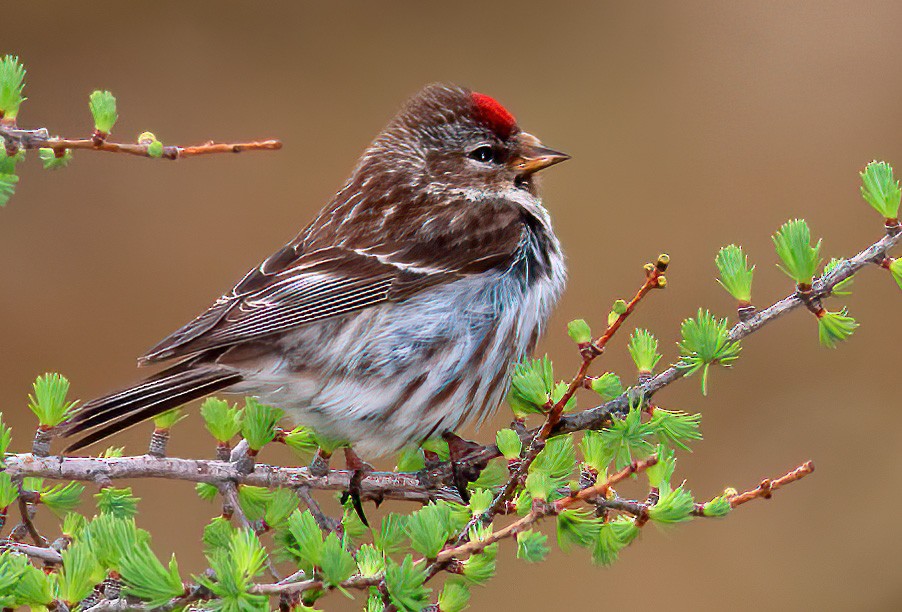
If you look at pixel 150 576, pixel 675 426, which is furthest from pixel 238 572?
pixel 675 426

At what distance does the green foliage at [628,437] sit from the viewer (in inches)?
110

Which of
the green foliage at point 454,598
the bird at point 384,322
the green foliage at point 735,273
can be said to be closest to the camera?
the green foliage at point 454,598

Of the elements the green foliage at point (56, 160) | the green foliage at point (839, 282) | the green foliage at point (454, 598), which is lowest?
the green foliage at point (454, 598)

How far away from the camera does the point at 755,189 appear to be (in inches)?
285

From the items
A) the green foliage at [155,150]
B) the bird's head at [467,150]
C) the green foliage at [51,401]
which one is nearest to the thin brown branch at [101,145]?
the green foliage at [155,150]

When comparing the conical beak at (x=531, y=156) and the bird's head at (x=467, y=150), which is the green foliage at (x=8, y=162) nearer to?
the bird's head at (x=467, y=150)

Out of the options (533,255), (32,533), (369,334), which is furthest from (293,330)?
(32,533)

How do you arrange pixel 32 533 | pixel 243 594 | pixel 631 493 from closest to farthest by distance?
pixel 243 594, pixel 32 533, pixel 631 493

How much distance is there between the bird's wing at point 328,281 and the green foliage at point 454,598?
1378 millimetres

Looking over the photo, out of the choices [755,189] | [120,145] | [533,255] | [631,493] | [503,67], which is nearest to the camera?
[120,145]

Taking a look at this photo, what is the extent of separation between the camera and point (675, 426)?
9.16 feet

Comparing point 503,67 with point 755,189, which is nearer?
point 755,189

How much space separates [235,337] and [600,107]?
4.35m

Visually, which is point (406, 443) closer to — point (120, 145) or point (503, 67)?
point (120, 145)
